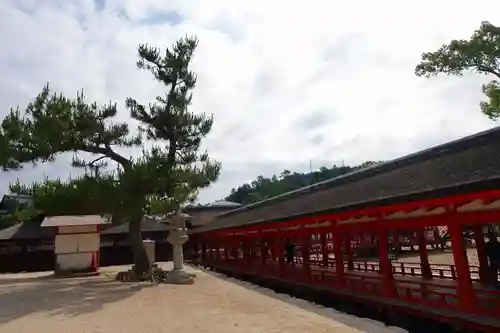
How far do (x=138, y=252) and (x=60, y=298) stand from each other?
5.79 m

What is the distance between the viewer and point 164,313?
10.7 m

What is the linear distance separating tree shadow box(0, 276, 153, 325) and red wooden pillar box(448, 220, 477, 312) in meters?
9.01

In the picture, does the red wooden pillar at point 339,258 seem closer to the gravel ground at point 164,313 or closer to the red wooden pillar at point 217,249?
the gravel ground at point 164,313

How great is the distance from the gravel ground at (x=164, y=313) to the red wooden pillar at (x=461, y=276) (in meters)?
1.81

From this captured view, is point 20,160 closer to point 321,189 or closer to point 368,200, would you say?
point 321,189

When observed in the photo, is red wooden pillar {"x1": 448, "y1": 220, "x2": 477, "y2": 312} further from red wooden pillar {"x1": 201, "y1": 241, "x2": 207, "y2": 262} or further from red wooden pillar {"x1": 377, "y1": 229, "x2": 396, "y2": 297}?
red wooden pillar {"x1": 201, "y1": 241, "x2": 207, "y2": 262}

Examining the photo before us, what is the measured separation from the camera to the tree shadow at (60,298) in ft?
37.7

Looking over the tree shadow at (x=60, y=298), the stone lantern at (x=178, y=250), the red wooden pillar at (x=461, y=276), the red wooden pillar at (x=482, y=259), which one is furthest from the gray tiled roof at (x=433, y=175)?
the stone lantern at (x=178, y=250)

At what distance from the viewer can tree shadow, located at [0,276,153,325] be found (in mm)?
11477

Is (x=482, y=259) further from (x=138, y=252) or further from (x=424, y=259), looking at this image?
(x=138, y=252)

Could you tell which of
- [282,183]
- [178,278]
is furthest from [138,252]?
[282,183]

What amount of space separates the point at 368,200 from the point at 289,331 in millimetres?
3024

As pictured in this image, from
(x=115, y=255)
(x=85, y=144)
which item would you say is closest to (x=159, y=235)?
(x=115, y=255)

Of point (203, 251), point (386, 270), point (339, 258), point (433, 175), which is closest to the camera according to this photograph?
point (433, 175)
